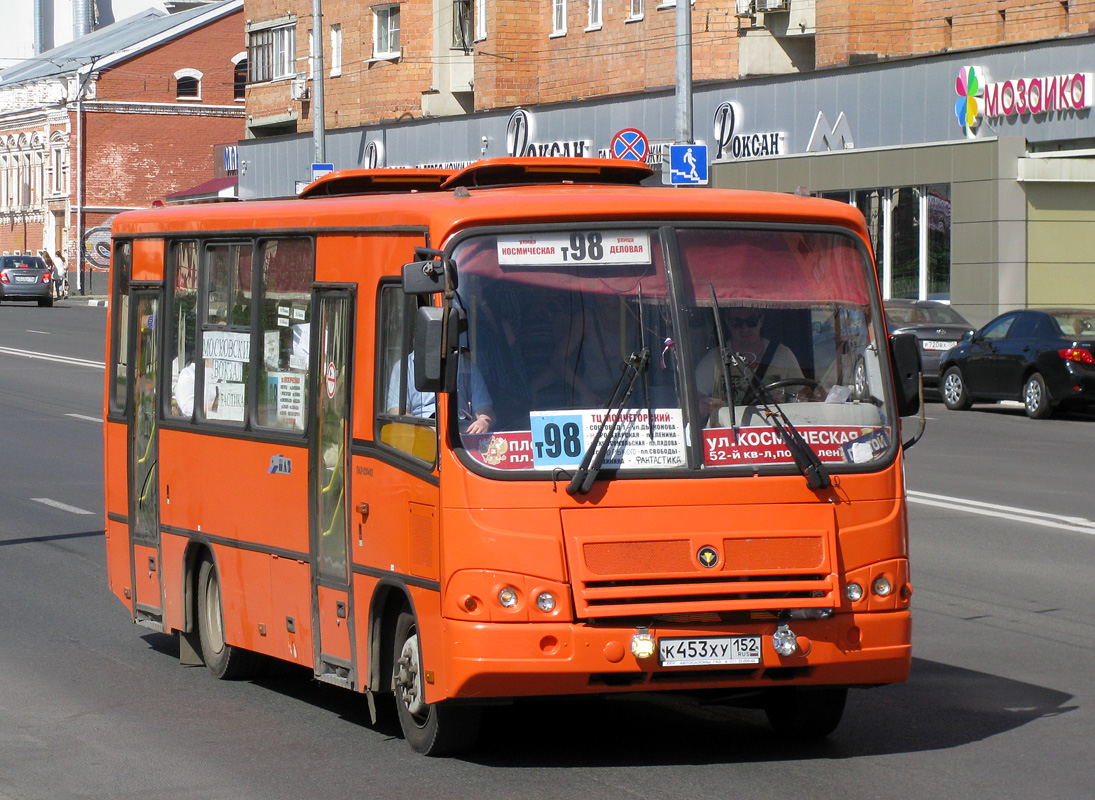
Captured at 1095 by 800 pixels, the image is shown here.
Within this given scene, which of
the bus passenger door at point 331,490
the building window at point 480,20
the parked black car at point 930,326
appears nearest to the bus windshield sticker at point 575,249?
the bus passenger door at point 331,490

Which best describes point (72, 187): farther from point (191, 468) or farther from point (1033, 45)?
point (191, 468)

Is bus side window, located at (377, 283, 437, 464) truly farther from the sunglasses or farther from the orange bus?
the sunglasses

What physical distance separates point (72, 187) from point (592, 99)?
43.1 meters

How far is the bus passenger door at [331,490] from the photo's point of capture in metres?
7.61

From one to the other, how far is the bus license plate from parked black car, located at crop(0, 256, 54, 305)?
57.2 m

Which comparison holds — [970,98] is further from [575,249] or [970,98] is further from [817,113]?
[575,249]

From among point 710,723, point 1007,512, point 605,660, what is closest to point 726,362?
point 605,660

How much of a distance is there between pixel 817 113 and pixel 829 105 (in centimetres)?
40

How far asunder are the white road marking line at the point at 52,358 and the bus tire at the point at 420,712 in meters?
27.0

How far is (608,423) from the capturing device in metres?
6.78

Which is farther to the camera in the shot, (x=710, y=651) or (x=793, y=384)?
(x=793, y=384)

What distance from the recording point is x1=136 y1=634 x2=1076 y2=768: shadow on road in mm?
7098

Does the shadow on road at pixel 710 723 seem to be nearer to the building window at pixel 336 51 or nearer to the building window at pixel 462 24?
the building window at pixel 462 24

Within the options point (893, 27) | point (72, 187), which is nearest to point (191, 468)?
point (893, 27)
